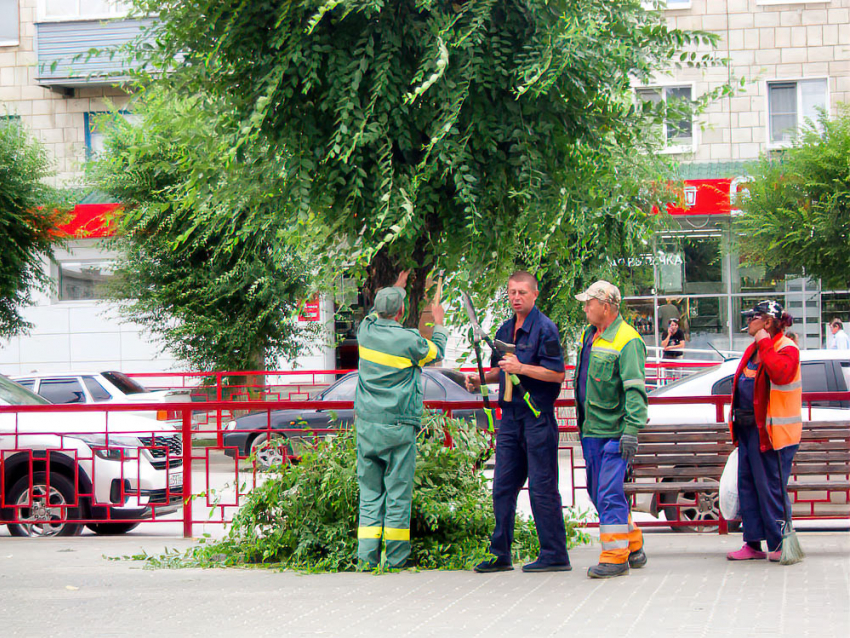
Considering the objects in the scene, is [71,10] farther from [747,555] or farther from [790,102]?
[747,555]

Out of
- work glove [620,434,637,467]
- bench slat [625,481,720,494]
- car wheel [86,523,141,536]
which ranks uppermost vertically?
work glove [620,434,637,467]

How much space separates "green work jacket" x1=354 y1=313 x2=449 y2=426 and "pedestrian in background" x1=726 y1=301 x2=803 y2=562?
2.16 m

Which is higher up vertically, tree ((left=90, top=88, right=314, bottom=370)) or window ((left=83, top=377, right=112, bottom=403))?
tree ((left=90, top=88, right=314, bottom=370))

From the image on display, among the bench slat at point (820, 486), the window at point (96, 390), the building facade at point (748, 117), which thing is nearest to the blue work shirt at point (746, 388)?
the bench slat at point (820, 486)

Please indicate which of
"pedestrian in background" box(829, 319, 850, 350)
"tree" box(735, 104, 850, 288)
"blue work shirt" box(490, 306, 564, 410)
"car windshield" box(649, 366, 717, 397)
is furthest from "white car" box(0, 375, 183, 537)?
"pedestrian in background" box(829, 319, 850, 350)

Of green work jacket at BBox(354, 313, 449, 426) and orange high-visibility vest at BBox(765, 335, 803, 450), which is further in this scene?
orange high-visibility vest at BBox(765, 335, 803, 450)

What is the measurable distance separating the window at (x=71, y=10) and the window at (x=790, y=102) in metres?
16.4

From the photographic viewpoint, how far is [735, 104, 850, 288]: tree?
20.1 m

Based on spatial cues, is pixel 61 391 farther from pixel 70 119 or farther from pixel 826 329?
pixel 826 329

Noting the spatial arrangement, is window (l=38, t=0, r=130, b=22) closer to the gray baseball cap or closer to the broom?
the gray baseball cap

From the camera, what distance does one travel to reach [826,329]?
23797mm

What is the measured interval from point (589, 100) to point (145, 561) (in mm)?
4622

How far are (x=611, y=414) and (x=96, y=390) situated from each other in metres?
11.2

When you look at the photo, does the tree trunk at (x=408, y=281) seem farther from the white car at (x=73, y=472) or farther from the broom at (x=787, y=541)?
the white car at (x=73, y=472)
